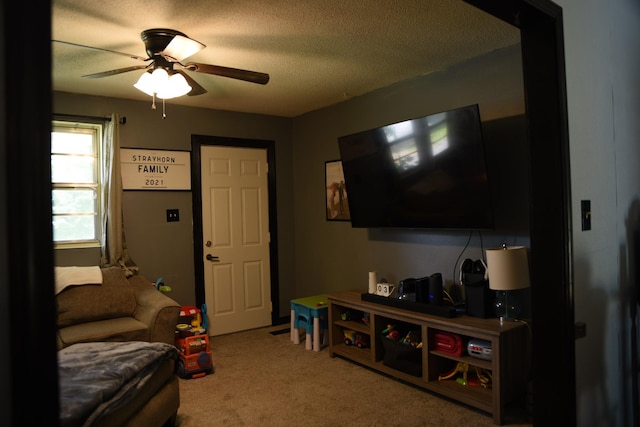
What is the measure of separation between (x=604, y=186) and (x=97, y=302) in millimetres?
3550

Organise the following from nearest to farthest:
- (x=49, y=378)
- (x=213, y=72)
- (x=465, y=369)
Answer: (x=49, y=378) < (x=213, y=72) < (x=465, y=369)

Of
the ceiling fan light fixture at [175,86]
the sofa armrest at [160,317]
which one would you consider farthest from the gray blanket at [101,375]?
the ceiling fan light fixture at [175,86]

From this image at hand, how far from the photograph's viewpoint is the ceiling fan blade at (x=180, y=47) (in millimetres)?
2416

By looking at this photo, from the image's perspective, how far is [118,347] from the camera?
2.54 meters

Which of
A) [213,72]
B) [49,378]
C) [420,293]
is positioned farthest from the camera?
[420,293]

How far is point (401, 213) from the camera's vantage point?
3.48 metres

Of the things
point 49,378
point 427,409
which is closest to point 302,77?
point 427,409

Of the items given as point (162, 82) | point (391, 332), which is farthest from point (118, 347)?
point (391, 332)

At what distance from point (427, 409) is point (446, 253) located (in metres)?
1.18

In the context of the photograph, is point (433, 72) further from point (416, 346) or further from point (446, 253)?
point (416, 346)

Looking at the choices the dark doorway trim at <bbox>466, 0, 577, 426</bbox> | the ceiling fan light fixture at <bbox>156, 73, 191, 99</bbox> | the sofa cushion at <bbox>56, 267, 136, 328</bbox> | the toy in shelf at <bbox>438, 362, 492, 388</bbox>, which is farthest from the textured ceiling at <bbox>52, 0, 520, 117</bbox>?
the toy in shelf at <bbox>438, 362, 492, 388</bbox>

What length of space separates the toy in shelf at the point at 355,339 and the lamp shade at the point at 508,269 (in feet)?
4.92

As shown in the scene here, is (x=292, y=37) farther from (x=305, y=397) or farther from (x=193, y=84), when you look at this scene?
(x=305, y=397)

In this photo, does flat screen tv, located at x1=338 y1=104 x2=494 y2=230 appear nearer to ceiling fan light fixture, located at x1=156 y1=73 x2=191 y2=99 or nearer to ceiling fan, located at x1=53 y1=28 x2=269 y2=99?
ceiling fan, located at x1=53 y1=28 x2=269 y2=99
